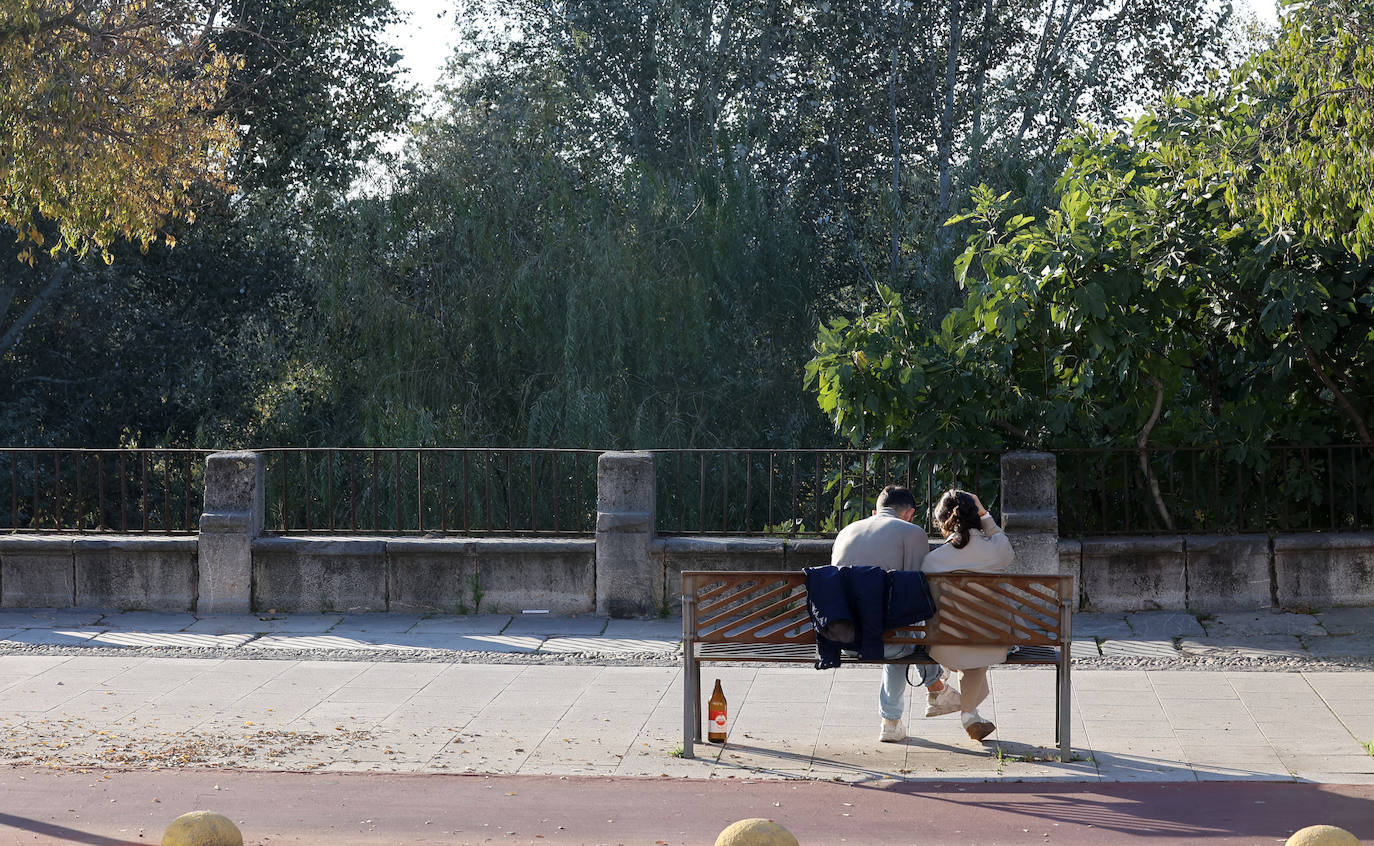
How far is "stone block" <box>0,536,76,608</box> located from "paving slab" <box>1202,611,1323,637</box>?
8.60 metres

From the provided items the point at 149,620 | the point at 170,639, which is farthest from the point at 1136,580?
the point at 149,620

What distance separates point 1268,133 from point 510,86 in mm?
15935

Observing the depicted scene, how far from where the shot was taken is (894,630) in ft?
22.7

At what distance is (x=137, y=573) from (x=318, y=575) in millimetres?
1446

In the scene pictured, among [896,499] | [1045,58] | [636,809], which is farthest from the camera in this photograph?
[1045,58]

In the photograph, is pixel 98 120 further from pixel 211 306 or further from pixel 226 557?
pixel 211 306

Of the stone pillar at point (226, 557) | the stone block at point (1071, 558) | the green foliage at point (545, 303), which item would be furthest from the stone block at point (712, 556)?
the green foliage at point (545, 303)

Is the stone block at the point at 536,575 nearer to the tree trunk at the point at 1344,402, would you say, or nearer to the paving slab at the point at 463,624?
the paving slab at the point at 463,624

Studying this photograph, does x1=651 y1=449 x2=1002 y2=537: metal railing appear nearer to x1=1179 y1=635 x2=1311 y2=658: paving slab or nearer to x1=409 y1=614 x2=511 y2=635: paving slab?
x1=409 y1=614 x2=511 y2=635: paving slab

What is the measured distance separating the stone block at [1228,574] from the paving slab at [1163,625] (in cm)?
25

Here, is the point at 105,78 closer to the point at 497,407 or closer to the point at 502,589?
the point at 502,589

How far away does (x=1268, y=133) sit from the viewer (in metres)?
9.90

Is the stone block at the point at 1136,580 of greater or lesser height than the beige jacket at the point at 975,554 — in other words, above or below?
below

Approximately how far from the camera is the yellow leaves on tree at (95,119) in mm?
10609
